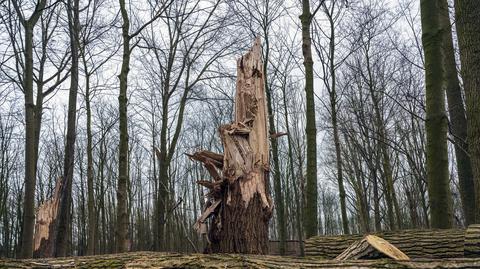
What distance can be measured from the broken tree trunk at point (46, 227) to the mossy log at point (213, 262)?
7224 mm

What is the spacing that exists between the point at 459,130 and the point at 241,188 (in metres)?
5.17

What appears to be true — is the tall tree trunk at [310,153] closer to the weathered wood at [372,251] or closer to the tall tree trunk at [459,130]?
the tall tree trunk at [459,130]

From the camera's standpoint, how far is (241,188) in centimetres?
485

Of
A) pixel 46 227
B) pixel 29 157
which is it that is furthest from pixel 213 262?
pixel 46 227

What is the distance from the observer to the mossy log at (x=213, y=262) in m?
2.50

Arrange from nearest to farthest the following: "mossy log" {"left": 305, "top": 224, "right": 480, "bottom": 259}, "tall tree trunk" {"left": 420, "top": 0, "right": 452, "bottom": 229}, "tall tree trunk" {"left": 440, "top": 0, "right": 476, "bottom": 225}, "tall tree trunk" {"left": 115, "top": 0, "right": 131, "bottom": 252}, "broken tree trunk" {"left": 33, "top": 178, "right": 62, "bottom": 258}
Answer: "mossy log" {"left": 305, "top": 224, "right": 480, "bottom": 259}
"tall tree trunk" {"left": 420, "top": 0, "right": 452, "bottom": 229}
"tall tree trunk" {"left": 440, "top": 0, "right": 476, "bottom": 225}
"tall tree trunk" {"left": 115, "top": 0, "right": 131, "bottom": 252}
"broken tree trunk" {"left": 33, "top": 178, "right": 62, "bottom": 258}

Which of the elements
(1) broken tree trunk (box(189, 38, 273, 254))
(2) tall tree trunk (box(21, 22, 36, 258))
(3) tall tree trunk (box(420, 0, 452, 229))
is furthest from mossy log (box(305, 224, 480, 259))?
(2) tall tree trunk (box(21, 22, 36, 258))

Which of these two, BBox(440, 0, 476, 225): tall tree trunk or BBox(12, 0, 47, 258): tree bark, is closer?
BBox(440, 0, 476, 225): tall tree trunk

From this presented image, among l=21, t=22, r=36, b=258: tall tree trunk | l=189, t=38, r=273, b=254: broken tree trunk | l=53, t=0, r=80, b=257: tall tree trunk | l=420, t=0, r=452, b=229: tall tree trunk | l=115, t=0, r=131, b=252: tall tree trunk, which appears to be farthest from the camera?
l=53, t=0, r=80, b=257: tall tree trunk

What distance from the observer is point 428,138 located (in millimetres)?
5867

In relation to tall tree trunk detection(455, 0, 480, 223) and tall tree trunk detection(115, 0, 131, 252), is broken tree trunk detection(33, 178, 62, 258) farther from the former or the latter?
Result: tall tree trunk detection(455, 0, 480, 223)

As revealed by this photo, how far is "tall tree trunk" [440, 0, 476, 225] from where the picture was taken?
24.2ft

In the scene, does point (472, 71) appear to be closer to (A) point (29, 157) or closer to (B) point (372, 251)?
(B) point (372, 251)

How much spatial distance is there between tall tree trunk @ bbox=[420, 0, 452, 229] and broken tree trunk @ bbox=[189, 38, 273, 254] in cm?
237
